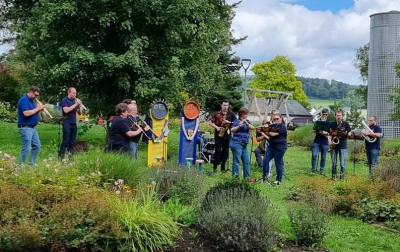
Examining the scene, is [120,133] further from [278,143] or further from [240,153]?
[278,143]

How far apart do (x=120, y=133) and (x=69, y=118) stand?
103 inches

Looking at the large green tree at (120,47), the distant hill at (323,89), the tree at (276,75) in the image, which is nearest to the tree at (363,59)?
the tree at (276,75)

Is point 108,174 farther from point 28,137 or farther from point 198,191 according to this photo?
point 28,137

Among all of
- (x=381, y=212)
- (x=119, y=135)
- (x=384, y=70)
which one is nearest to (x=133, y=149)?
(x=119, y=135)

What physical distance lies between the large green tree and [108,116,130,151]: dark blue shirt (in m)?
5.98

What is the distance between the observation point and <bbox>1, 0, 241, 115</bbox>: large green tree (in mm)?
15055

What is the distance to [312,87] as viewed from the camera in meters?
142

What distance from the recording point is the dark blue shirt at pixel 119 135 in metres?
8.98

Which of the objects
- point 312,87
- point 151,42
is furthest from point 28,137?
point 312,87

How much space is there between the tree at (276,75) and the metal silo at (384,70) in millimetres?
42133

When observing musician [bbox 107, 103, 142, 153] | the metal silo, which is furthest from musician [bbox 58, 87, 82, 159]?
the metal silo

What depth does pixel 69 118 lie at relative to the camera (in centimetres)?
1119

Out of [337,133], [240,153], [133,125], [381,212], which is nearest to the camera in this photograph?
[381,212]

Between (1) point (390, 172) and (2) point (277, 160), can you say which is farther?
(2) point (277, 160)
